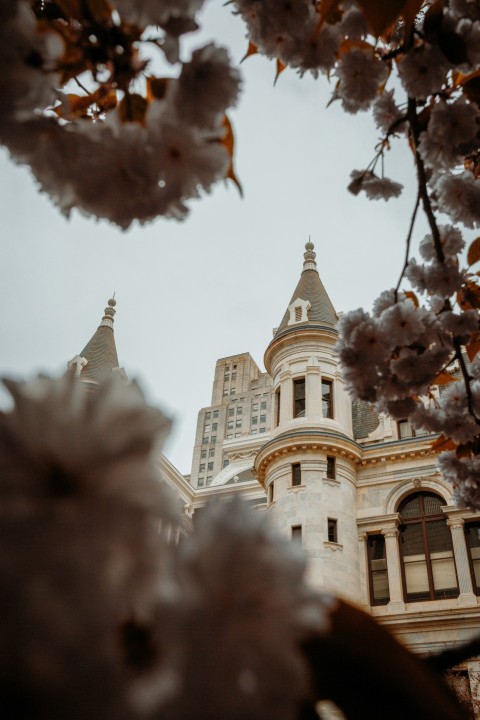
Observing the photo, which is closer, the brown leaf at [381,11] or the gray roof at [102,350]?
the brown leaf at [381,11]

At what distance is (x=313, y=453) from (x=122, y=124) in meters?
14.7

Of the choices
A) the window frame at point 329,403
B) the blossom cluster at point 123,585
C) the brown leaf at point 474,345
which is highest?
the window frame at point 329,403

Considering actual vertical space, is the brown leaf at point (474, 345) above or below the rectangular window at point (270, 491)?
below

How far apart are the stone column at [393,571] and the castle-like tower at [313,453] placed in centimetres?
82

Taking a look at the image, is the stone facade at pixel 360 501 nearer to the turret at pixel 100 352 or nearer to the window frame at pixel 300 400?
the window frame at pixel 300 400

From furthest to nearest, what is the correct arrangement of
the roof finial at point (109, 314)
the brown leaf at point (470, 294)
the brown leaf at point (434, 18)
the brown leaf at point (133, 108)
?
the roof finial at point (109, 314) → the brown leaf at point (470, 294) → the brown leaf at point (434, 18) → the brown leaf at point (133, 108)

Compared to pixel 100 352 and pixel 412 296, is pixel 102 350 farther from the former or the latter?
pixel 412 296

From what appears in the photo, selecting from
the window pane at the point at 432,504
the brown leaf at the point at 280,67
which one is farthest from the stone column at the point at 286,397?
the brown leaf at the point at 280,67

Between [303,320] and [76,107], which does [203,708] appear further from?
[303,320]

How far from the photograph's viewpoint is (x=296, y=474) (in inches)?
606

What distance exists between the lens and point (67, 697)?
0.34 meters

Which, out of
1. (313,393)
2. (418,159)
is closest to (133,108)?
(418,159)

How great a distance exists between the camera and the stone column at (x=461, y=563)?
12.8 meters

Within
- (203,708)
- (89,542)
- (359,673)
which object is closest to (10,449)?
(89,542)
